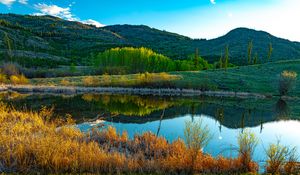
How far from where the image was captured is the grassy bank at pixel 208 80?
61.0 m

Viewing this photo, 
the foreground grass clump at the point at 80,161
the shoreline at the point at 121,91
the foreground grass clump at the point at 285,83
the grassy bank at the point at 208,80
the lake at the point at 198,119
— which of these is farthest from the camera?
the foreground grass clump at the point at 285,83

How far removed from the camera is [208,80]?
72.1 meters

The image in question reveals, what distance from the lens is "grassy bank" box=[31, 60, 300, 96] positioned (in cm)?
6100

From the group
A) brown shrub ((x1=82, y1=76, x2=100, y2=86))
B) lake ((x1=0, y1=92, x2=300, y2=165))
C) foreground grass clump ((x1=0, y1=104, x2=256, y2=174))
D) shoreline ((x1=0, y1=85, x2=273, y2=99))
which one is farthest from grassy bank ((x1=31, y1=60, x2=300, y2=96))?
foreground grass clump ((x1=0, y1=104, x2=256, y2=174))

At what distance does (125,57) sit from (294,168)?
262 ft

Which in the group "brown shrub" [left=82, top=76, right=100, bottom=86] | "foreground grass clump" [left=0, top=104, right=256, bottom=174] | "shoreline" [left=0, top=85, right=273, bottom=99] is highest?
"brown shrub" [left=82, top=76, right=100, bottom=86]

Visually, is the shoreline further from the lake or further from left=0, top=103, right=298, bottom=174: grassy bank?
left=0, top=103, right=298, bottom=174: grassy bank

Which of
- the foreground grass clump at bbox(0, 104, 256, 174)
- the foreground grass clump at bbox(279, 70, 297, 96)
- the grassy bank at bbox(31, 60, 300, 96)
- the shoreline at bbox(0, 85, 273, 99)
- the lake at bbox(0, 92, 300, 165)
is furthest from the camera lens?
the foreground grass clump at bbox(279, 70, 297, 96)

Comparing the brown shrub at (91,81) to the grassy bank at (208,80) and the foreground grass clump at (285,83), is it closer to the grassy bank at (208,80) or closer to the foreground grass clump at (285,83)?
the grassy bank at (208,80)

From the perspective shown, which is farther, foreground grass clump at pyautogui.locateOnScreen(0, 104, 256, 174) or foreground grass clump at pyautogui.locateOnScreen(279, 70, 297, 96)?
foreground grass clump at pyautogui.locateOnScreen(279, 70, 297, 96)

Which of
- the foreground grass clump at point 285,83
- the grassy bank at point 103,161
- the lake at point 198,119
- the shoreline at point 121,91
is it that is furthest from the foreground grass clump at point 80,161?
the foreground grass clump at point 285,83

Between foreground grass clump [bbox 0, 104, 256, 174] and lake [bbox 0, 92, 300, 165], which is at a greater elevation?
foreground grass clump [bbox 0, 104, 256, 174]

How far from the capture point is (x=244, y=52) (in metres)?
175

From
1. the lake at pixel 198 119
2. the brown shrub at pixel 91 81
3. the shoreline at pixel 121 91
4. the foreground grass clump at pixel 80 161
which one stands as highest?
the brown shrub at pixel 91 81
